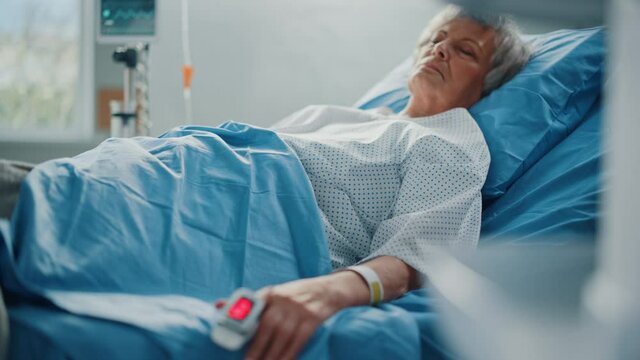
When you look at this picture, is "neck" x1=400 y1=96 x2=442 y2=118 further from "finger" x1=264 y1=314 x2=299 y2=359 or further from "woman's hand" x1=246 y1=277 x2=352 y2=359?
"finger" x1=264 y1=314 x2=299 y2=359

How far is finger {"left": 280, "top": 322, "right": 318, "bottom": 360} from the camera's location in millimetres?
777

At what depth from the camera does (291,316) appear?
0.80m

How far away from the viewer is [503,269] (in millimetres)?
453

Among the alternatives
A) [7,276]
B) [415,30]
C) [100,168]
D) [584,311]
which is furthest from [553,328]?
[415,30]

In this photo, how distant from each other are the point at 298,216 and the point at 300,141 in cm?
27

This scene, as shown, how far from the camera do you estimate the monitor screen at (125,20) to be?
7.67ft

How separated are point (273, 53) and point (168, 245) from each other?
73.4 inches

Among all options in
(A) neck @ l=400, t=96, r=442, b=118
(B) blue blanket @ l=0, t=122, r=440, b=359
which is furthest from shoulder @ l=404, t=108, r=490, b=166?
(B) blue blanket @ l=0, t=122, r=440, b=359

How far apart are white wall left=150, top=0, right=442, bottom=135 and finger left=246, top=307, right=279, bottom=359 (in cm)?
197

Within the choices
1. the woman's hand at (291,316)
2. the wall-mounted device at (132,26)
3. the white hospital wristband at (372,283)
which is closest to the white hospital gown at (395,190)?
the white hospital wristband at (372,283)

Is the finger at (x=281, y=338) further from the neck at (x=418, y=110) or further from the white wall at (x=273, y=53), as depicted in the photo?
the white wall at (x=273, y=53)

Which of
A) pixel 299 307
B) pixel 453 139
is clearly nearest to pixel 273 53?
pixel 453 139

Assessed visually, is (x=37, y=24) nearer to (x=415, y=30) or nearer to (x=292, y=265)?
(x=415, y=30)

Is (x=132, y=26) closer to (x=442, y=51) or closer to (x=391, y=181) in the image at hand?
(x=442, y=51)
